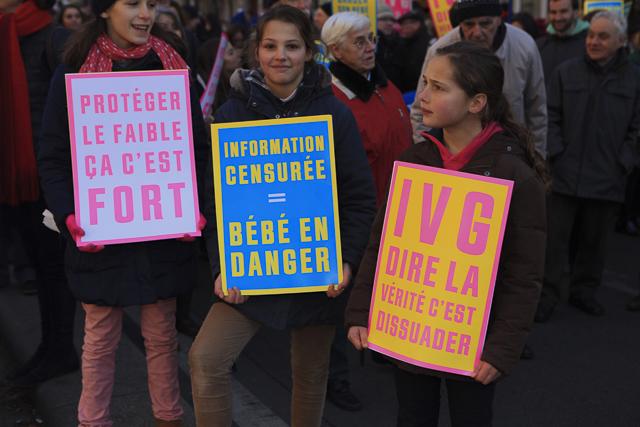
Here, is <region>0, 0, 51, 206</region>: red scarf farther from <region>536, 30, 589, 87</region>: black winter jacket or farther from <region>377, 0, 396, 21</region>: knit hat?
<region>536, 30, 589, 87</region>: black winter jacket

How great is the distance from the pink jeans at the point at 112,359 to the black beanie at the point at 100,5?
120 centimetres

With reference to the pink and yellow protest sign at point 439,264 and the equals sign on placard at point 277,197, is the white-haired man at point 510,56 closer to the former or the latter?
the equals sign on placard at point 277,197

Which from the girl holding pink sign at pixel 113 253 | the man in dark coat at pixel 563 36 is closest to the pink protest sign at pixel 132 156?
the girl holding pink sign at pixel 113 253

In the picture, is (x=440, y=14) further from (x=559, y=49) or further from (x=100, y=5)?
(x=100, y=5)

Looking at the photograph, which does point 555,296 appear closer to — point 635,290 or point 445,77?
point 635,290

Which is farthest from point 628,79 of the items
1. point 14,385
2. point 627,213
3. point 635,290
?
point 14,385

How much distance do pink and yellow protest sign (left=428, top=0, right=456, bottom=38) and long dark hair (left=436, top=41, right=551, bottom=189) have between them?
3881mm

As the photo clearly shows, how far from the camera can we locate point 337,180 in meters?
2.65

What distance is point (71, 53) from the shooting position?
8.96ft

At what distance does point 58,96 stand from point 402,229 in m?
1.49

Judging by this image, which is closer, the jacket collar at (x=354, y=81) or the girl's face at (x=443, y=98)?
the girl's face at (x=443, y=98)

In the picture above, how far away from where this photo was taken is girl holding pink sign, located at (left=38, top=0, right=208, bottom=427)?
8.88 ft

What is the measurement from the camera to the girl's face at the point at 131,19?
269cm

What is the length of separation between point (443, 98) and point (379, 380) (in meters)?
2.07
